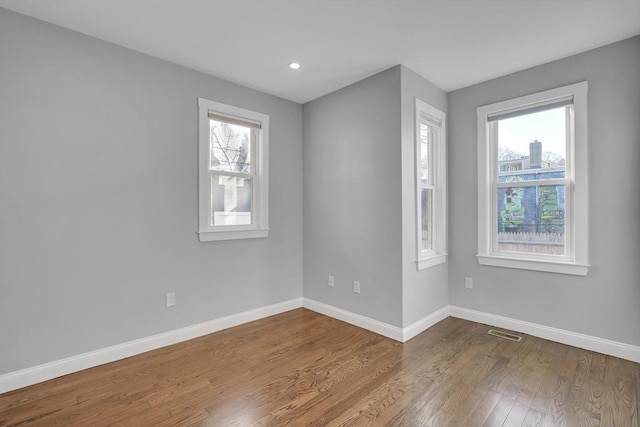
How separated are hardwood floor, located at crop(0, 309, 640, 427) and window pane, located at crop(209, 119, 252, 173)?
5.92ft

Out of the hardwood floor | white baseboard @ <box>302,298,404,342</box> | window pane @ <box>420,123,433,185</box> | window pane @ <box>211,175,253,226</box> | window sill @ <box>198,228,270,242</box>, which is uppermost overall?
window pane @ <box>420,123,433,185</box>

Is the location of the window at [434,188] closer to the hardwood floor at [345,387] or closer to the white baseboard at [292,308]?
the white baseboard at [292,308]

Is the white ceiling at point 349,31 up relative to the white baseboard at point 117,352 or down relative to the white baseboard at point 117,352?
up

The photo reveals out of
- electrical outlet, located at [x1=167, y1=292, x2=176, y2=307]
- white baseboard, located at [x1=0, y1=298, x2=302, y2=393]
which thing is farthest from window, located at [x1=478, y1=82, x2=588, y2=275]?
electrical outlet, located at [x1=167, y1=292, x2=176, y2=307]

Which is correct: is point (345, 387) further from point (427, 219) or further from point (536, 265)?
point (536, 265)

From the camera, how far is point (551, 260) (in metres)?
2.96

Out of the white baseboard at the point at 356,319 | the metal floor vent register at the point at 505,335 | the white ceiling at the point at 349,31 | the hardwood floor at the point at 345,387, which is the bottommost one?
the hardwood floor at the point at 345,387

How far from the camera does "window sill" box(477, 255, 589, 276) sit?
2.79 metres

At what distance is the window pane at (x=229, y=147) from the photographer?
3.29 meters

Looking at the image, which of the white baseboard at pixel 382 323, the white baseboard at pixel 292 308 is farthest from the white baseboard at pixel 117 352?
the white baseboard at pixel 382 323

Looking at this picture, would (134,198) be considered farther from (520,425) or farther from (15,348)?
(520,425)

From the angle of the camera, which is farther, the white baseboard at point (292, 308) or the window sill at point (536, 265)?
the window sill at point (536, 265)

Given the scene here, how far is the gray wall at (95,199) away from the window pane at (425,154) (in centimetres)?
133

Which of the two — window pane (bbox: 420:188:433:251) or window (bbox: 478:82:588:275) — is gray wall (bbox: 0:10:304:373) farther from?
window (bbox: 478:82:588:275)
